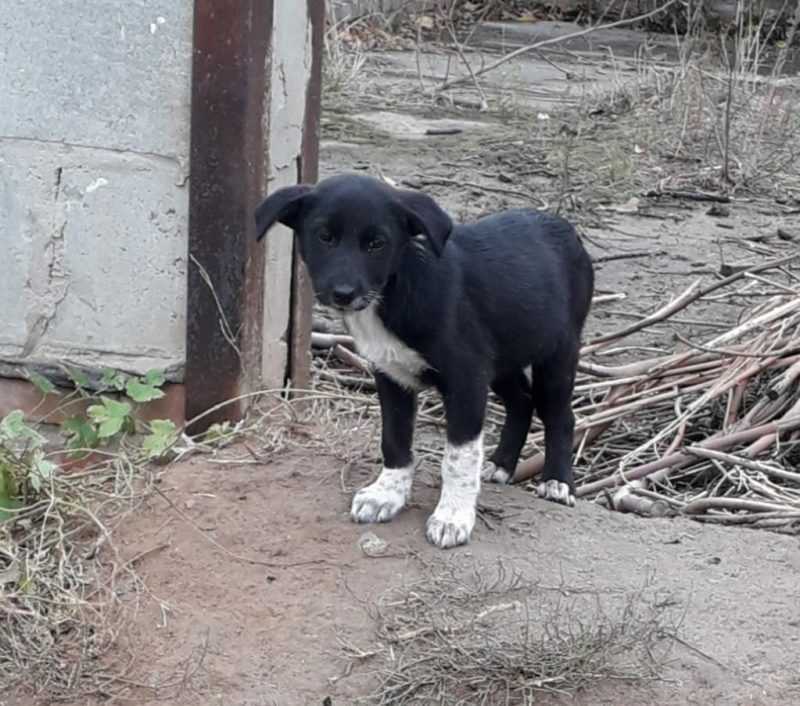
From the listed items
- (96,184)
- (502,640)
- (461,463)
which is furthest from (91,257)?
(502,640)

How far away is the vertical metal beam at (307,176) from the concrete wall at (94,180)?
47cm

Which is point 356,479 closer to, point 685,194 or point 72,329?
point 72,329

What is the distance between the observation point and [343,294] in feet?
13.2

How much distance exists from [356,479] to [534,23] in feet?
49.0

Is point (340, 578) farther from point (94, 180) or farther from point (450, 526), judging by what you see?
point (94, 180)

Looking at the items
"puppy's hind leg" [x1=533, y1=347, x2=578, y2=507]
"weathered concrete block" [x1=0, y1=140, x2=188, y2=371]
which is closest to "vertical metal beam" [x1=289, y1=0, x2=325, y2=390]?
"weathered concrete block" [x1=0, y1=140, x2=188, y2=371]

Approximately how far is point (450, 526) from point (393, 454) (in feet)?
1.18

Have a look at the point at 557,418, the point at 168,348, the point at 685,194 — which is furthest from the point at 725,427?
the point at 685,194

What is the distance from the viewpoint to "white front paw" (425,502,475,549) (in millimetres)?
4371

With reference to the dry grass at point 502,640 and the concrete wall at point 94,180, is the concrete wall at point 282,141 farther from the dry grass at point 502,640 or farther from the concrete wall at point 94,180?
the dry grass at point 502,640

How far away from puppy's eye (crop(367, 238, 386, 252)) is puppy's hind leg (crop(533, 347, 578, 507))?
1.06 meters

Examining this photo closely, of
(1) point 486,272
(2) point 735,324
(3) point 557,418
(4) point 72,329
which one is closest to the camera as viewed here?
(1) point 486,272

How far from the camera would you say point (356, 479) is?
4.87 meters

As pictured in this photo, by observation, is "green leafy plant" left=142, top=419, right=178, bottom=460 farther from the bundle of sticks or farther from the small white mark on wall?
→ the bundle of sticks
